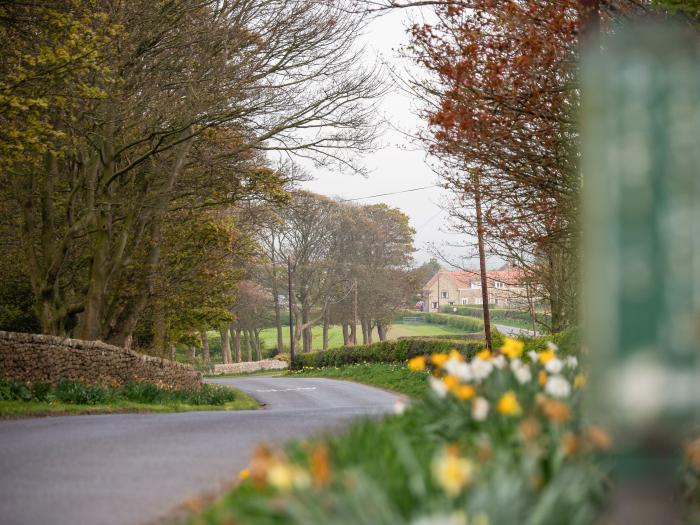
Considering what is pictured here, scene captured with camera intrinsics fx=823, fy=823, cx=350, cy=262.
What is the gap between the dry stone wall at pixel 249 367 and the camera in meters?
52.5

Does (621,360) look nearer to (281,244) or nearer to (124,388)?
(124,388)

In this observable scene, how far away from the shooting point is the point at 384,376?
31.2 meters

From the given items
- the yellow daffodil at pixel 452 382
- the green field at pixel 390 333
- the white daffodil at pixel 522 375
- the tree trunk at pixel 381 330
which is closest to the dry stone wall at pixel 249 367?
the tree trunk at pixel 381 330

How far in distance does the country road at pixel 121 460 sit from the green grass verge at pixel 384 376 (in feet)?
38.8

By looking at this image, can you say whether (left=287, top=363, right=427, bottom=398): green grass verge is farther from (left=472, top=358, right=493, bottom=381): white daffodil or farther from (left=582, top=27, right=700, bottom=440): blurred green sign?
(left=582, top=27, right=700, bottom=440): blurred green sign

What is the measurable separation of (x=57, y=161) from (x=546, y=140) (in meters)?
12.8

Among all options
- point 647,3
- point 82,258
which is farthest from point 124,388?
point 647,3

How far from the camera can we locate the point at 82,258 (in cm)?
2373

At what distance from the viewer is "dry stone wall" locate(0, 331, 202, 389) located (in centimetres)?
1703

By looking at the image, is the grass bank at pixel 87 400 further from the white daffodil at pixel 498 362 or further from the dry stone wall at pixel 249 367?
the dry stone wall at pixel 249 367

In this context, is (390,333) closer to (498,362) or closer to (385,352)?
(385,352)

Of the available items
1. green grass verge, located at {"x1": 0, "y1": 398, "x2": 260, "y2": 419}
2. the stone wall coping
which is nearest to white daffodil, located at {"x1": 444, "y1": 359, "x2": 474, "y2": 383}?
green grass verge, located at {"x1": 0, "y1": 398, "x2": 260, "y2": 419}

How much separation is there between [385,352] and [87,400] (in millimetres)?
21768

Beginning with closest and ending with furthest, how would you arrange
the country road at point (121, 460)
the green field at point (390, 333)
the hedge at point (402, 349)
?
1. the country road at point (121, 460)
2. the hedge at point (402, 349)
3. the green field at point (390, 333)
